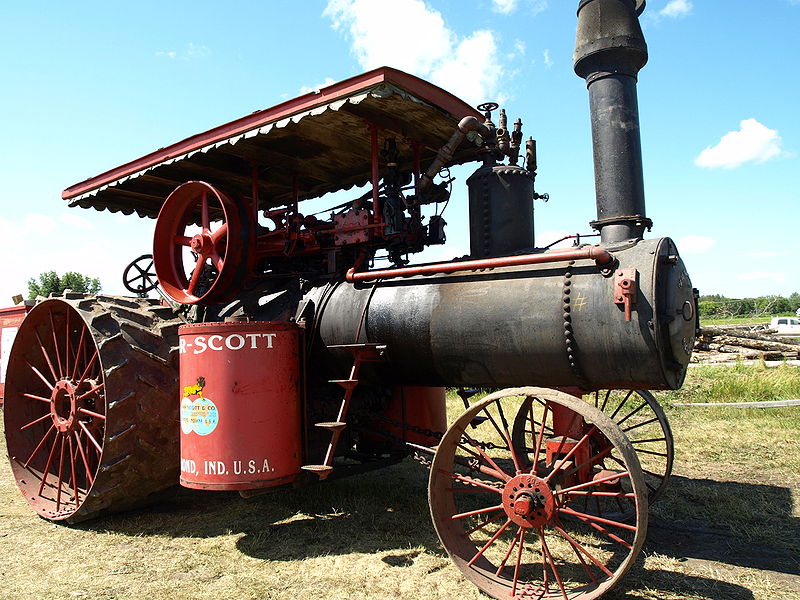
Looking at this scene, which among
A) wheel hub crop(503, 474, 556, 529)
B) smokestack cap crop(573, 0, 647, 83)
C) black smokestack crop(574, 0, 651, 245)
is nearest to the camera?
wheel hub crop(503, 474, 556, 529)

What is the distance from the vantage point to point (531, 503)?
354cm

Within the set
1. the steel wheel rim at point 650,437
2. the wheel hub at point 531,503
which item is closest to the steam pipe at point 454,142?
the steel wheel rim at point 650,437

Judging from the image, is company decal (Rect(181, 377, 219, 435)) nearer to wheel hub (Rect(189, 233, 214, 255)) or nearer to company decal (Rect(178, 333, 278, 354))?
company decal (Rect(178, 333, 278, 354))

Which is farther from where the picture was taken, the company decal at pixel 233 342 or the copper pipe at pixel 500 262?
the company decal at pixel 233 342

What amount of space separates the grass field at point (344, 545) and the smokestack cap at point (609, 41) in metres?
3.17

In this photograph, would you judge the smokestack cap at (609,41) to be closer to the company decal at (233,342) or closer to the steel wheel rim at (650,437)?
the steel wheel rim at (650,437)

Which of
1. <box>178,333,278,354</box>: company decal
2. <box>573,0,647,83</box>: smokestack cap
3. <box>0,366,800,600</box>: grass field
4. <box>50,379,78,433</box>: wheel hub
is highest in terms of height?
<box>573,0,647,83</box>: smokestack cap

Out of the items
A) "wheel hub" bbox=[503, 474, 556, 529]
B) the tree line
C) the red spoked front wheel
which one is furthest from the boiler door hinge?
the tree line

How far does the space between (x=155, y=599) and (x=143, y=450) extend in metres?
1.42

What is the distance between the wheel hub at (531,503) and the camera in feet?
11.5

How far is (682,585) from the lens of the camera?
3.67 meters

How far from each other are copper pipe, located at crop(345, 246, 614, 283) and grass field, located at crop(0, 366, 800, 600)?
1806mm

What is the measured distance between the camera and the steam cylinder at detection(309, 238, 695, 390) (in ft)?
11.8

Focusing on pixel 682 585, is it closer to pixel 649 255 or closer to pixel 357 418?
pixel 649 255
